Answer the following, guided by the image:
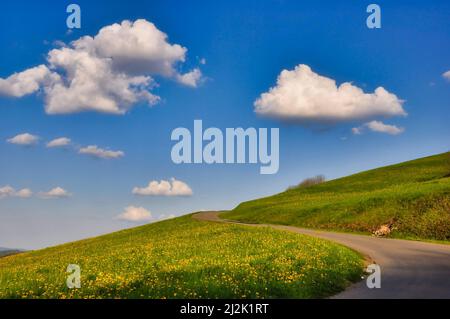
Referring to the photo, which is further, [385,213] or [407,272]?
[385,213]

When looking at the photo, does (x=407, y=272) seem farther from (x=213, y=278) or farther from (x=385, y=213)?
(x=385, y=213)

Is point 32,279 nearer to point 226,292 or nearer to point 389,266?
point 226,292

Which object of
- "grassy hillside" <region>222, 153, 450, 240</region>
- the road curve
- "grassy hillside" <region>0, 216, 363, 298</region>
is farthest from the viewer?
"grassy hillside" <region>222, 153, 450, 240</region>

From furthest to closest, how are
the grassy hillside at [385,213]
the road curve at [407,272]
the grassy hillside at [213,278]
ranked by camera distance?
the grassy hillside at [385,213], the road curve at [407,272], the grassy hillside at [213,278]

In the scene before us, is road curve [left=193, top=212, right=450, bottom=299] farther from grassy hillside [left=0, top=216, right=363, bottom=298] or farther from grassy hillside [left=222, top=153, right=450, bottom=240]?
grassy hillside [left=222, top=153, right=450, bottom=240]

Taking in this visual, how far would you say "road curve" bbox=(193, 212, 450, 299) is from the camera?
16328 mm

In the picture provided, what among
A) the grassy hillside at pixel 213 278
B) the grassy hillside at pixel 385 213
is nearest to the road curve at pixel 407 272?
the grassy hillside at pixel 213 278

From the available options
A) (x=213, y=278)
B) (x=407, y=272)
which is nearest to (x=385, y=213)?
(x=407, y=272)

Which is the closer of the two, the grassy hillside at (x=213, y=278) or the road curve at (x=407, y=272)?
the grassy hillside at (x=213, y=278)

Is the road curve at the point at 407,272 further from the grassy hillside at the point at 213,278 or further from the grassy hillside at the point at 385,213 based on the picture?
the grassy hillside at the point at 385,213

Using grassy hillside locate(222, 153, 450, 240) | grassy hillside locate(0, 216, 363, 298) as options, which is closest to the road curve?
grassy hillside locate(0, 216, 363, 298)

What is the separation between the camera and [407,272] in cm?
2105

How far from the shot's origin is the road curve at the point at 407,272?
16.3 m

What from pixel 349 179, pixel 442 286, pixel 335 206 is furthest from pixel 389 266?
pixel 349 179
